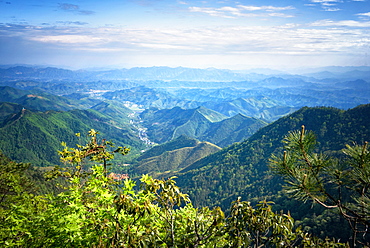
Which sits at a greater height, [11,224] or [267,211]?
[267,211]

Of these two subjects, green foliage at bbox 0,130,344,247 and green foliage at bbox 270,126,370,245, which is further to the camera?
green foliage at bbox 0,130,344,247

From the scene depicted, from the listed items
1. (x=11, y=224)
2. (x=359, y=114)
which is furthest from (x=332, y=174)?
(x=359, y=114)

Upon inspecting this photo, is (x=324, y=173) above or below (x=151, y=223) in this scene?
above

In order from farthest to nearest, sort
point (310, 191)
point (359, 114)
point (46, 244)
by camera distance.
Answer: point (359, 114), point (46, 244), point (310, 191)

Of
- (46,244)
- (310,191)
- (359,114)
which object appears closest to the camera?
(310,191)

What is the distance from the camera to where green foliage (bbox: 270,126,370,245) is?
6258 millimetres

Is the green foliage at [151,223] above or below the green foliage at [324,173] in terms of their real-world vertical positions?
below

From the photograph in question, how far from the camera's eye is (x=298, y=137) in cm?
730

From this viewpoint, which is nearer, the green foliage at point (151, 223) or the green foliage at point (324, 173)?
the green foliage at point (324, 173)

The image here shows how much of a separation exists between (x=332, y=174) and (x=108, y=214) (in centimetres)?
758

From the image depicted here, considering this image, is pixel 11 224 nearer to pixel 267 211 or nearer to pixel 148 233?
pixel 148 233

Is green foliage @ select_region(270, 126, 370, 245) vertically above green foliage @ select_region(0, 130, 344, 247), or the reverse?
green foliage @ select_region(270, 126, 370, 245)

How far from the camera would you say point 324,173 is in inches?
267

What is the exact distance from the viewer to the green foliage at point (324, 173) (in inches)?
246
